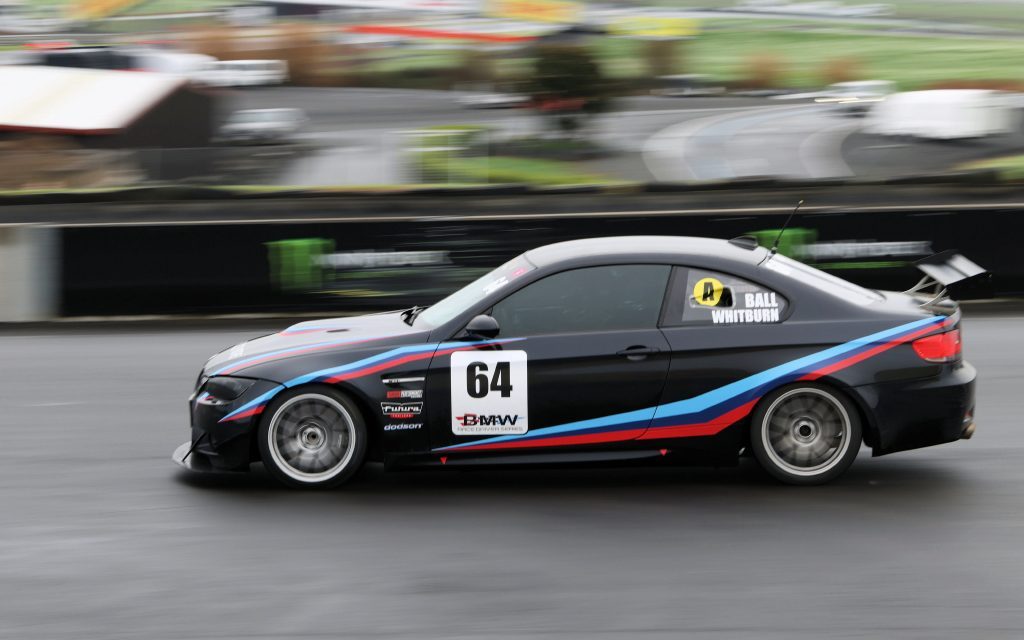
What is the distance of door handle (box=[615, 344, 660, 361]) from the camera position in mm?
6552

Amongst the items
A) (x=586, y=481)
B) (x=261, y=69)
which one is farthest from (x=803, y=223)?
(x=261, y=69)

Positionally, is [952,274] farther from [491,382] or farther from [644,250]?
[491,382]

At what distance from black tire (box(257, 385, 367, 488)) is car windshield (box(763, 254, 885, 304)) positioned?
2.45 metres

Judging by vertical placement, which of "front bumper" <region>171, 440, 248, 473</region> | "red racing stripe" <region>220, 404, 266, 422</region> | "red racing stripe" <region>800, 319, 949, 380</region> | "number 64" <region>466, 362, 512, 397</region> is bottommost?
"front bumper" <region>171, 440, 248, 473</region>

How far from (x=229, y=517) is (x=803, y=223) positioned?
910 centimetres

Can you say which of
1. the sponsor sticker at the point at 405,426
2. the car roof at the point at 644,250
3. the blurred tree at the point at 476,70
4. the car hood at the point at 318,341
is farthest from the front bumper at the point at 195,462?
the blurred tree at the point at 476,70

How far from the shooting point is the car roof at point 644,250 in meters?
6.80

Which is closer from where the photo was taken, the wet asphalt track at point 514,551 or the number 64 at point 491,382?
the wet asphalt track at point 514,551

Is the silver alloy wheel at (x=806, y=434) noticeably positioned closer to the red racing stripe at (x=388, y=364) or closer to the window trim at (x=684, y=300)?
the window trim at (x=684, y=300)

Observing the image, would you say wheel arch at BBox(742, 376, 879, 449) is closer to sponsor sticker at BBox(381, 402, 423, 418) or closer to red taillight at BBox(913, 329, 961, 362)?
red taillight at BBox(913, 329, 961, 362)

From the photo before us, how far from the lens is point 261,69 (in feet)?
139

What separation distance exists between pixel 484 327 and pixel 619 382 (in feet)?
2.53

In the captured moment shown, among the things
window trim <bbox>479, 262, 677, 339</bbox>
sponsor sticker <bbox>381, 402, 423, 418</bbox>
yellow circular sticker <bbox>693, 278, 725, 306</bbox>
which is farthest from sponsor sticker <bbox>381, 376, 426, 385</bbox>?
yellow circular sticker <bbox>693, 278, 725, 306</bbox>

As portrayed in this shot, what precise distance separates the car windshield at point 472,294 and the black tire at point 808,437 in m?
1.52
